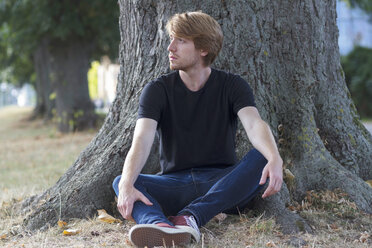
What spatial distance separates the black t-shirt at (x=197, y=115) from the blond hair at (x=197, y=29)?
0.31 m

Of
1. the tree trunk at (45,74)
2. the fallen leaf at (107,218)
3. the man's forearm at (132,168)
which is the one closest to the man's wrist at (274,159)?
the man's forearm at (132,168)

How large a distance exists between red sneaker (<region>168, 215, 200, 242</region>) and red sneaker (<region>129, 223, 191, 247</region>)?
5 cm

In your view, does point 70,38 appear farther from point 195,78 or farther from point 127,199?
point 127,199

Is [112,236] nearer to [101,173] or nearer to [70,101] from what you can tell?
[101,173]

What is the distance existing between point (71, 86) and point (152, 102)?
39.1 feet

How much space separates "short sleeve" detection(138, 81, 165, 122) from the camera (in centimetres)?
388

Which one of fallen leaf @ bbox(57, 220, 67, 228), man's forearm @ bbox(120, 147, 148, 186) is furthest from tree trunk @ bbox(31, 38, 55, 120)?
man's forearm @ bbox(120, 147, 148, 186)

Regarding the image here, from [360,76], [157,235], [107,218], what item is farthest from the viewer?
[360,76]

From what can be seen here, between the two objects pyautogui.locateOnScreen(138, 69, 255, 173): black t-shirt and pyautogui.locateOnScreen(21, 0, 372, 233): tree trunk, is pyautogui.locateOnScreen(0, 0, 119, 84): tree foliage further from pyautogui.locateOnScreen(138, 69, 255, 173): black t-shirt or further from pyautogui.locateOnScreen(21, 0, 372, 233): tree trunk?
pyautogui.locateOnScreen(138, 69, 255, 173): black t-shirt

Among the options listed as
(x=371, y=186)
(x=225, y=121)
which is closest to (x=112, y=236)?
(x=225, y=121)

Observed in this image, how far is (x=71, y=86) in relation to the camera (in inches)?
605

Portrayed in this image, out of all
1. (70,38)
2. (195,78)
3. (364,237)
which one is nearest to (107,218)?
(195,78)

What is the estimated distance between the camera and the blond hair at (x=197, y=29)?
12.6 ft

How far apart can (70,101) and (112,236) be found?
1193cm
